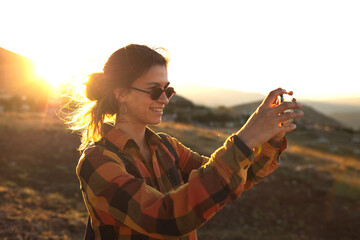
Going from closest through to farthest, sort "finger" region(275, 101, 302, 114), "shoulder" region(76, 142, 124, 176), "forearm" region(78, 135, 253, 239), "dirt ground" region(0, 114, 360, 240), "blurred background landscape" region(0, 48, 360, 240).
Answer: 1. "forearm" region(78, 135, 253, 239)
2. "finger" region(275, 101, 302, 114)
3. "shoulder" region(76, 142, 124, 176)
4. "blurred background landscape" region(0, 48, 360, 240)
5. "dirt ground" region(0, 114, 360, 240)

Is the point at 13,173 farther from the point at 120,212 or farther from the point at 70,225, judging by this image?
the point at 120,212

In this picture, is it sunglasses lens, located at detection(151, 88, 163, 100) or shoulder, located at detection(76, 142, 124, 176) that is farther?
sunglasses lens, located at detection(151, 88, 163, 100)

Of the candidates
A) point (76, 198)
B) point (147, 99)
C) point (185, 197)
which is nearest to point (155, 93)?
point (147, 99)

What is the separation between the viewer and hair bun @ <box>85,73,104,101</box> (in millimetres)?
2129

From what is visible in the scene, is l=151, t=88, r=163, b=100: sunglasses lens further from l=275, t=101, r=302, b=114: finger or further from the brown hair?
l=275, t=101, r=302, b=114: finger

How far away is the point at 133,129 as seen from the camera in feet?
6.99

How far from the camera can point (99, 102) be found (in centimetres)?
216

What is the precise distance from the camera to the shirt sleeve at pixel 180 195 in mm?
1369

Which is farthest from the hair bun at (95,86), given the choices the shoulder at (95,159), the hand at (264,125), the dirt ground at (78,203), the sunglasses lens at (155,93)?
the dirt ground at (78,203)

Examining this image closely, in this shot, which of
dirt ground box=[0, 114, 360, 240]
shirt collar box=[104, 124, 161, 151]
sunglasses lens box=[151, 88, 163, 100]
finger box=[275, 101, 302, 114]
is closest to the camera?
finger box=[275, 101, 302, 114]

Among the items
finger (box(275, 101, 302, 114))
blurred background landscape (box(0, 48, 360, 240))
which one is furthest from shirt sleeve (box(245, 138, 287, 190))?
blurred background landscape (box(0, 48, 360, 240))

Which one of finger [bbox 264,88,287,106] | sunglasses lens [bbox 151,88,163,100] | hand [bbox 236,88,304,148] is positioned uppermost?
finger [bbox 264,88,287,106]

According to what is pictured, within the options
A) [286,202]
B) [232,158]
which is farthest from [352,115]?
[232,158]

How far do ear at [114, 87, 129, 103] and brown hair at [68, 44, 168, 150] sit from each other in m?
0.02
